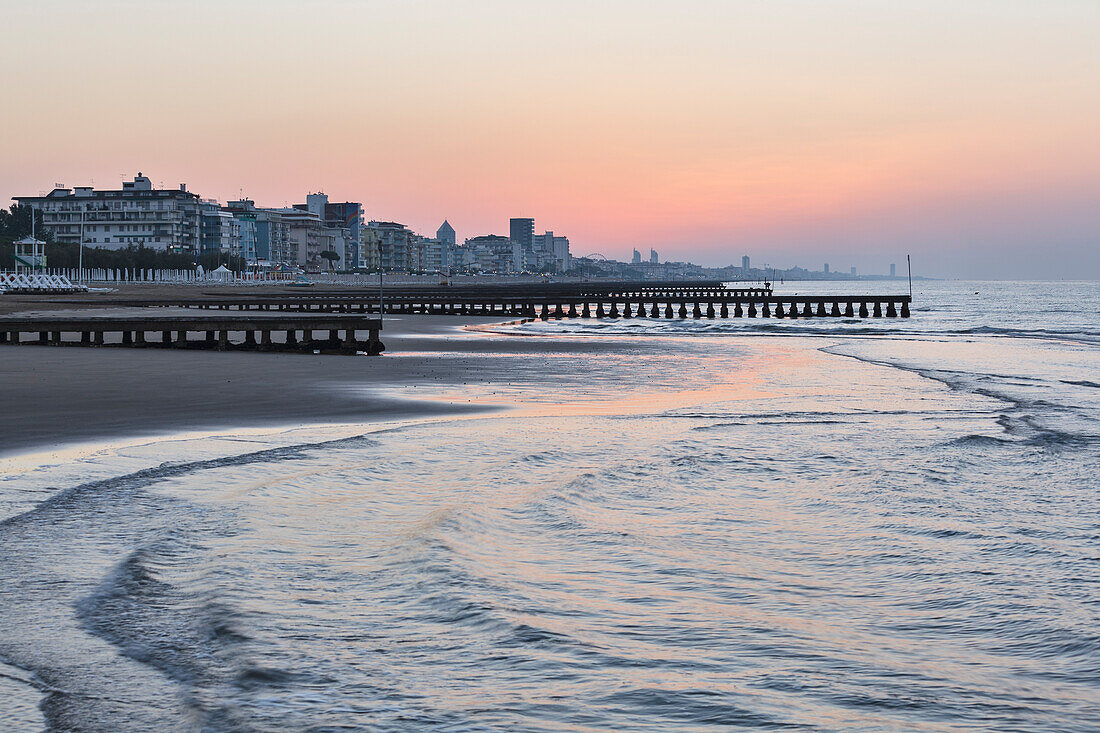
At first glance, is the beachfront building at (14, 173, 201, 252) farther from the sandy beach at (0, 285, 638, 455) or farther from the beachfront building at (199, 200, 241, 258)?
the sandy beach at (0, 285, 638, 455)

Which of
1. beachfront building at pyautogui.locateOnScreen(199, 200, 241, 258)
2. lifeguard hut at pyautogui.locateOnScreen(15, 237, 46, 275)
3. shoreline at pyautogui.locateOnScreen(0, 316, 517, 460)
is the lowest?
shoreline at pyautogui.locateOnScreen(0, 316, 517, 460)

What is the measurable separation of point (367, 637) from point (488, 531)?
9.03ft

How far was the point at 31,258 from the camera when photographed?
102m

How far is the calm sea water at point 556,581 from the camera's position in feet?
16.9

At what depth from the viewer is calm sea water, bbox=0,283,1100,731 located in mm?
5160

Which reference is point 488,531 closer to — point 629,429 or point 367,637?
point 367,637

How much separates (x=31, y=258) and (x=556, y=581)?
351ft

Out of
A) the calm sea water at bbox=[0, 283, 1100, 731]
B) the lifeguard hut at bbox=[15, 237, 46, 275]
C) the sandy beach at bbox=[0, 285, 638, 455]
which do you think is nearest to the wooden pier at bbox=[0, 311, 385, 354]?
the sandy beach at bbox=[0, 285, 638, 455]

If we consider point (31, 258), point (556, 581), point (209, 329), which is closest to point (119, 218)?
point (31, 258)

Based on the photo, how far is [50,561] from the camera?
24.1ft

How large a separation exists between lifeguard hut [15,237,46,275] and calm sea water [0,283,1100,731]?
93248 mm

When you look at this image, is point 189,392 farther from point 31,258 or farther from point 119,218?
point 119,218

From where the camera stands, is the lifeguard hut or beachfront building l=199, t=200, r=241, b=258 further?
beachfront building l=199, t=200, r=241, b=258

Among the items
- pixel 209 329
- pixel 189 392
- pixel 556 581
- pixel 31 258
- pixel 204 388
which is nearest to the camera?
pixel 556 581
